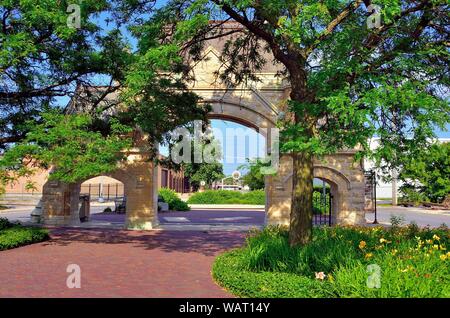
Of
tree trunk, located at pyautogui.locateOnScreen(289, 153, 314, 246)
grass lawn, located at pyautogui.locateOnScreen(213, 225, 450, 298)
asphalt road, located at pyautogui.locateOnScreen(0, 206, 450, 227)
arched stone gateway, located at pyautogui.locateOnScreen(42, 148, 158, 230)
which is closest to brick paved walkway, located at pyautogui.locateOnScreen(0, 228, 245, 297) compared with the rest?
grass lawn, located at pyautogui.locateOnScreen(213, 225, 450, 298)

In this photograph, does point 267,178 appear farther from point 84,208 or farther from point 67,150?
point 84,208

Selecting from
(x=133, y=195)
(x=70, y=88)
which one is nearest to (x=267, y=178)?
(x=133, y=195)

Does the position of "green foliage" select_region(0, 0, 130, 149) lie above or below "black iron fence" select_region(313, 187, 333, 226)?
above

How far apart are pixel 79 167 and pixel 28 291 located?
5468mm

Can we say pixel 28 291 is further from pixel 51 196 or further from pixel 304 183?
pixel 51 196

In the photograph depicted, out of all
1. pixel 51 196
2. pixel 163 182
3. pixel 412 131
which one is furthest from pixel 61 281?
pixel 163 182

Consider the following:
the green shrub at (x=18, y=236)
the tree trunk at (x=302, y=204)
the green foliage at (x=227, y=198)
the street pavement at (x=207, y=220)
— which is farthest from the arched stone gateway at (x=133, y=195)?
the green foliage at (x=227, y=198)

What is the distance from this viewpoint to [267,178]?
21.8 metres

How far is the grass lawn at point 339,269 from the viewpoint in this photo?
21.5 ft

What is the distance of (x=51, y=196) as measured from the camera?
74.9 feet

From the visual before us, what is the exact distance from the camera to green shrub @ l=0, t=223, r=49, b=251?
1433 centimetres

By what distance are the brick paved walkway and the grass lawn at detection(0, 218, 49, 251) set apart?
0.35 m

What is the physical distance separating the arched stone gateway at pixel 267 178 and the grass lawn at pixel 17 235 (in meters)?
5.57

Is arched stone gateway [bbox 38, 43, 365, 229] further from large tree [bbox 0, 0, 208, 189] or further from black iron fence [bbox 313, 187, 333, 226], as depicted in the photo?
large tree [bbox 0, 0, 208, 189]
